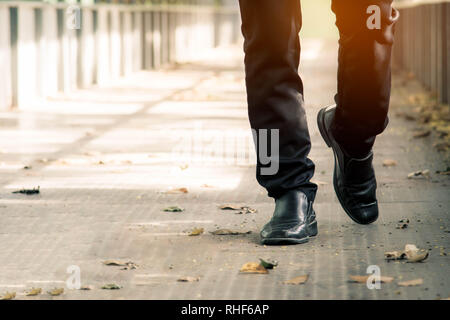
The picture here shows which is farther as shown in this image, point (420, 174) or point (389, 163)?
point (389, 163)

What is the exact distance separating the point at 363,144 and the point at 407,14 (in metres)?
13.3

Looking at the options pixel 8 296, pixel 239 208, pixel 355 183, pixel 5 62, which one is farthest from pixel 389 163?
pixel 5 62

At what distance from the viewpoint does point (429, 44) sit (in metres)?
12.6

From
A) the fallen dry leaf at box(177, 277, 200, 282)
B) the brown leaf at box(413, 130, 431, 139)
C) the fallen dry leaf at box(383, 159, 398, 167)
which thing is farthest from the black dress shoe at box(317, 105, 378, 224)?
the brown leaf at box(413, 130, 431, 139)

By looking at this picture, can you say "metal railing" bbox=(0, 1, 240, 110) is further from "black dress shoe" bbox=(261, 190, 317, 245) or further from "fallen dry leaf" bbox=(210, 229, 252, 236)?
"black dress shoe" bbox=(261, 190, 317, 245)

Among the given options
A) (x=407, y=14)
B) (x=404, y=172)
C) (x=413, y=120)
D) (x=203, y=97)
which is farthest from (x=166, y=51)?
(x=404, y=172)

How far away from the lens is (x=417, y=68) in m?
14.6

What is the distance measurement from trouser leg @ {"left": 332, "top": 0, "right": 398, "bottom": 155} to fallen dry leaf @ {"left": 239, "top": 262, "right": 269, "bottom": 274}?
31.6 inches

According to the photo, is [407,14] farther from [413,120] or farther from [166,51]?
[413,120]

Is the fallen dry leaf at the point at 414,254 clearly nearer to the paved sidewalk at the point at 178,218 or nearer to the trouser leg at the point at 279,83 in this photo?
the paved sidewalk at the point at 178,218

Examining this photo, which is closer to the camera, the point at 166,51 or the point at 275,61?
the point at 275,61

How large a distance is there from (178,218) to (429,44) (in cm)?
854

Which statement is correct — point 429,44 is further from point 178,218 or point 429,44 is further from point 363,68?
point 363,68

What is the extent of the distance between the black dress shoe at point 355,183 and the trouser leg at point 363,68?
8 cm
